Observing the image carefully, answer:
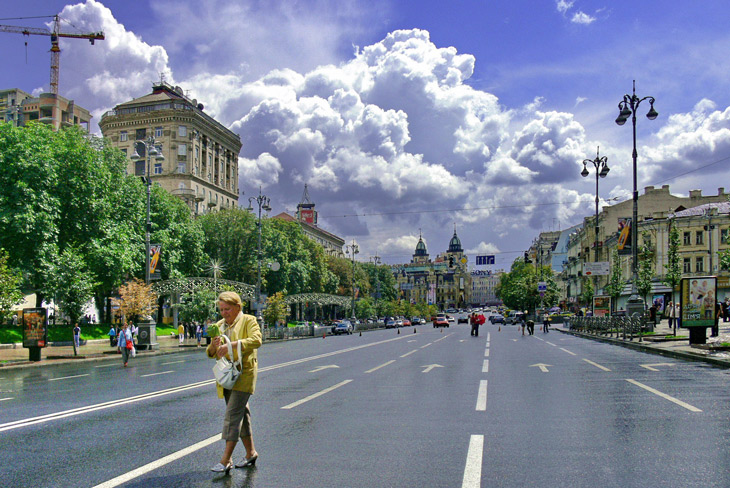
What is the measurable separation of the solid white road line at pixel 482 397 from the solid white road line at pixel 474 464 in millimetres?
2530

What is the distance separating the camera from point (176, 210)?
61625 mm

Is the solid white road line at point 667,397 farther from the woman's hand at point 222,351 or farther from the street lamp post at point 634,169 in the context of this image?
the street lamp post at point 634,169

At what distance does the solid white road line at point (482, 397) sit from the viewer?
1070cm

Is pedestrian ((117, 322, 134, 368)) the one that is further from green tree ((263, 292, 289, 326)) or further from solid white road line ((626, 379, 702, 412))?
green tree ((263, 292, 289, 326))

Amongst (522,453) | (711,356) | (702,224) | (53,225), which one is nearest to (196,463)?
(522,453)

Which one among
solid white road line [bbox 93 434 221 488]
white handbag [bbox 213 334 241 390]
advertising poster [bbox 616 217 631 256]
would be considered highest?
advertising poster [bbox 616 217 631 256]

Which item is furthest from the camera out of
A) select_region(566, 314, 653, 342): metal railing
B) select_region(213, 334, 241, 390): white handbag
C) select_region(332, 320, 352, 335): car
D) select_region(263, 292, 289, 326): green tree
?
select_region(332, 320, 352, 335): car

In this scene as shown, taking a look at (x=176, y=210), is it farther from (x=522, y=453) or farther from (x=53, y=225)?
(x=522, y=453)

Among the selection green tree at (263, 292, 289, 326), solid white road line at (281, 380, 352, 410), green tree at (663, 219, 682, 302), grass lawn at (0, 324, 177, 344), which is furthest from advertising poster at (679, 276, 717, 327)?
green tree at (263, 292, 289, 326)

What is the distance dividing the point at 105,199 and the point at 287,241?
3687cm

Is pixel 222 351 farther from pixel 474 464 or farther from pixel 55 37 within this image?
pixel 55 37

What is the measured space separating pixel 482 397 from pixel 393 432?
3862 millimetres

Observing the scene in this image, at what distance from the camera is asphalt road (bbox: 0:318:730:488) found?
20.7 feet

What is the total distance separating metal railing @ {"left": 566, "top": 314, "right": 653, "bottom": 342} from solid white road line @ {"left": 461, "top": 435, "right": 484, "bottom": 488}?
82.0 ft
